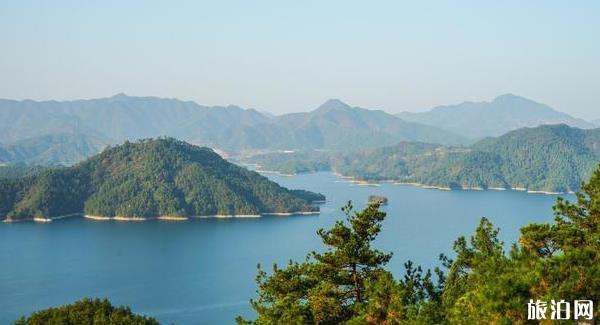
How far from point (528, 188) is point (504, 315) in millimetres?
187527

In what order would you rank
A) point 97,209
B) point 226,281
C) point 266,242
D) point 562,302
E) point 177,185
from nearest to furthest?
point 562,302 < point 226,281 < point 266,242 < point 97,209 < point 177,185

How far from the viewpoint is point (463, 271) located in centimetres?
1964

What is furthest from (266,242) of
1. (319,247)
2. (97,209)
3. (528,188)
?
(528,188)

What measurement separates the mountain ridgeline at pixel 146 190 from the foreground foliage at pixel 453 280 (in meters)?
108

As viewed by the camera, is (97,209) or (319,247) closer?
(319,247)

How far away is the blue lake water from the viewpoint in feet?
204

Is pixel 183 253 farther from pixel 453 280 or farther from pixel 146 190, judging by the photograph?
pixel 453 280

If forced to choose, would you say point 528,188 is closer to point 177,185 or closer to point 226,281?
point 177,185

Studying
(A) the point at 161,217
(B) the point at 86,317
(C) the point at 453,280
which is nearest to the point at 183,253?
(A) the point at 161,217

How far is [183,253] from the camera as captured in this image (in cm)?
8681

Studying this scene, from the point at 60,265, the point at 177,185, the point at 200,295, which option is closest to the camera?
the point at 200,295

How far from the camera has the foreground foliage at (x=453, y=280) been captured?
11461 mm

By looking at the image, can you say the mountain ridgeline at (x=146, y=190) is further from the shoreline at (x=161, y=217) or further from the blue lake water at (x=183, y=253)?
the blue lake water at (x=183, y=253)

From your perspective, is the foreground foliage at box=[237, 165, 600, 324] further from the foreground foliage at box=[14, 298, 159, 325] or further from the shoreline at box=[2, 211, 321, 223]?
the shoreline at box=[2, 211, 321, 223]
